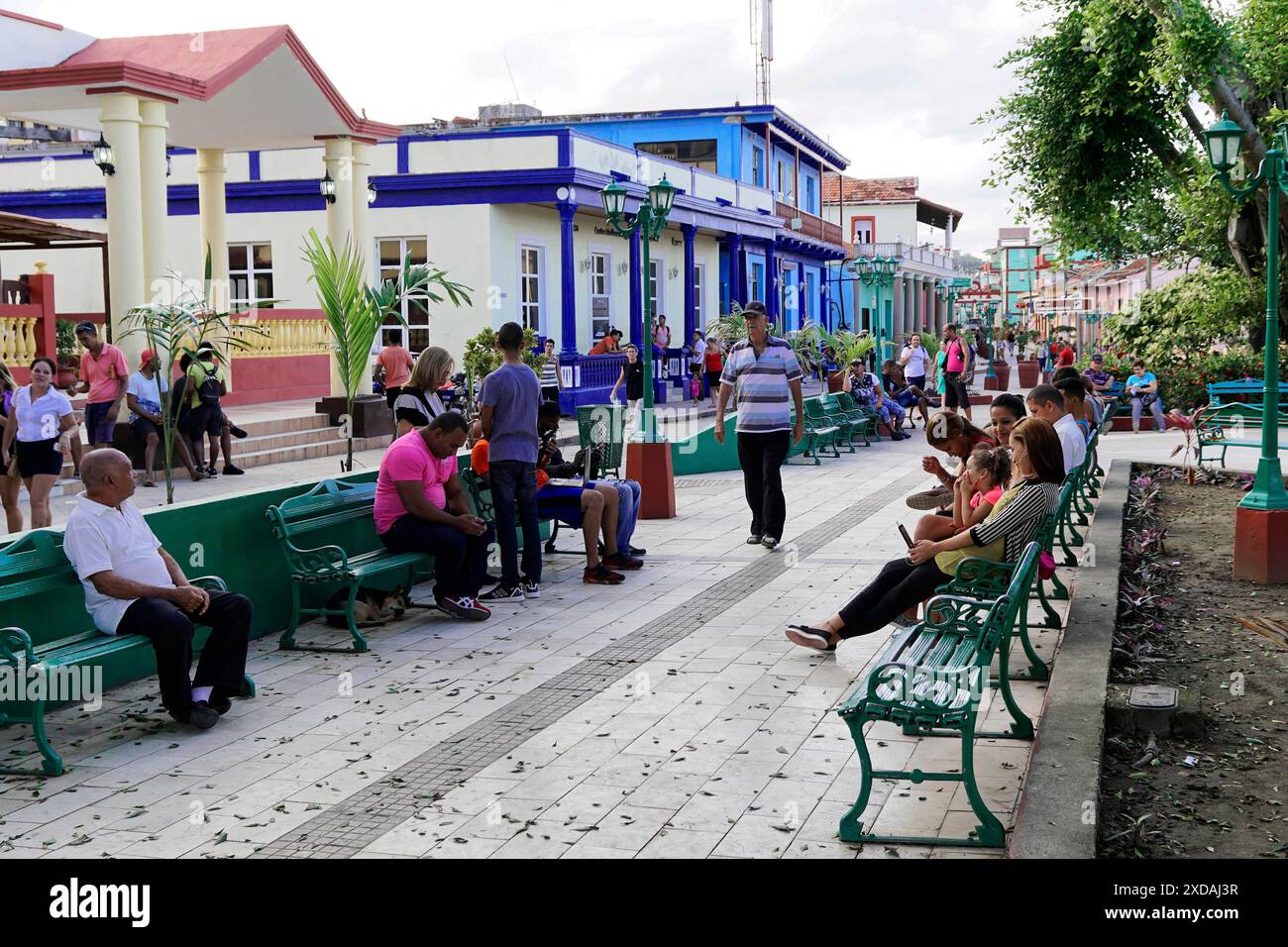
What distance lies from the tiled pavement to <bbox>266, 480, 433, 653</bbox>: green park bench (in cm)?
21

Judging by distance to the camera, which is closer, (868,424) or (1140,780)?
(1140,780)

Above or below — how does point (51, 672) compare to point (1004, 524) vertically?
below

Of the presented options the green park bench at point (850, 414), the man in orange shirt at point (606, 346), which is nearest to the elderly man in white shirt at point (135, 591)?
the green park bench at point (850, 414)

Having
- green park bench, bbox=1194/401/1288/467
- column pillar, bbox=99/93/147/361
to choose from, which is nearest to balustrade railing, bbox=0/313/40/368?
column pillar, bbox=99/93/147/361

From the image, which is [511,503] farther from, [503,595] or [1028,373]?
[1028,373]

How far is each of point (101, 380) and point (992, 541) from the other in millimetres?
10106

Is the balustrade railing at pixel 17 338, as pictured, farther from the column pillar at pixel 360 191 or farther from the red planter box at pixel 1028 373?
the red planter box at pixel 1028 373

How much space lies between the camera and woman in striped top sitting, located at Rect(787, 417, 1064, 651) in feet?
20.0

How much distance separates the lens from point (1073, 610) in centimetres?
739

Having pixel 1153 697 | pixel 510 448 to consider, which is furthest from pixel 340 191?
pixel 1153 697

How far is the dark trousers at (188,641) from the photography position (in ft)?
18.4
